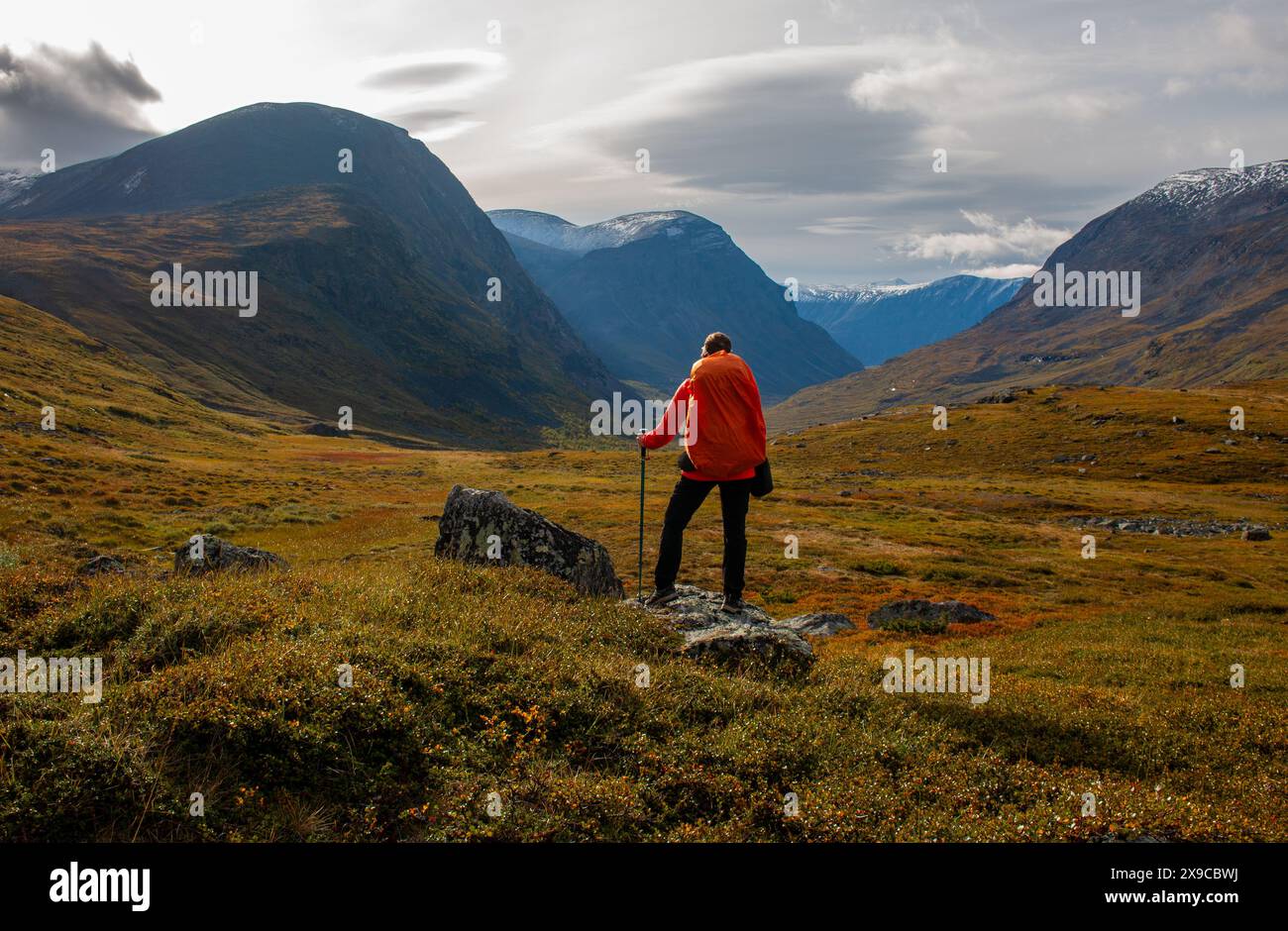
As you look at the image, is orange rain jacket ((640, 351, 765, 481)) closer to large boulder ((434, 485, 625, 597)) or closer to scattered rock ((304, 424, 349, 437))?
large boulder ((434, 485, 625, 597))

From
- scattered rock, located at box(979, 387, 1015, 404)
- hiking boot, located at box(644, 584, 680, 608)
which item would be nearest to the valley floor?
hiking boot, located at box(644, 584, 680, 608)

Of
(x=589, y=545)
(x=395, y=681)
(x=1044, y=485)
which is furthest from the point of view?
(x=1044, y=485)

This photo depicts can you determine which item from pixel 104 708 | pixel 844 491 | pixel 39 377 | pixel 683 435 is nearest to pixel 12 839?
pixel 104 708

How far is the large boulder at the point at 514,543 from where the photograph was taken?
1371 cm

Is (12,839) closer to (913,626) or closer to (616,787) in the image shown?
(616,787)

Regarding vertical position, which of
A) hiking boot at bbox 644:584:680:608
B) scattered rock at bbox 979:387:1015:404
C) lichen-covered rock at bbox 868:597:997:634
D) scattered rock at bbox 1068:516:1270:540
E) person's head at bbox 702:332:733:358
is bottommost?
scattered rock at bbox 1068:516:1270:540

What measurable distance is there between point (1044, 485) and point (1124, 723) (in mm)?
82173

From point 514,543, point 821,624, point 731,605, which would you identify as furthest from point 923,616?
point 514,543

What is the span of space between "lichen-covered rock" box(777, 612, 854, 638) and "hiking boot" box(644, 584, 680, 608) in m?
6.37

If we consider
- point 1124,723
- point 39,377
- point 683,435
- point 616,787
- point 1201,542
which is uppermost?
point 39,377

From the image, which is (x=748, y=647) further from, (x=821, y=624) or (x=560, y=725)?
(x=821, y=624)

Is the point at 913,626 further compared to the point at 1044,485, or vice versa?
the point at 1044,485

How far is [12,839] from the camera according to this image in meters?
4.56

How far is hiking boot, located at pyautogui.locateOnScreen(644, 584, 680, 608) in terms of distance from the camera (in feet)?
42.5
